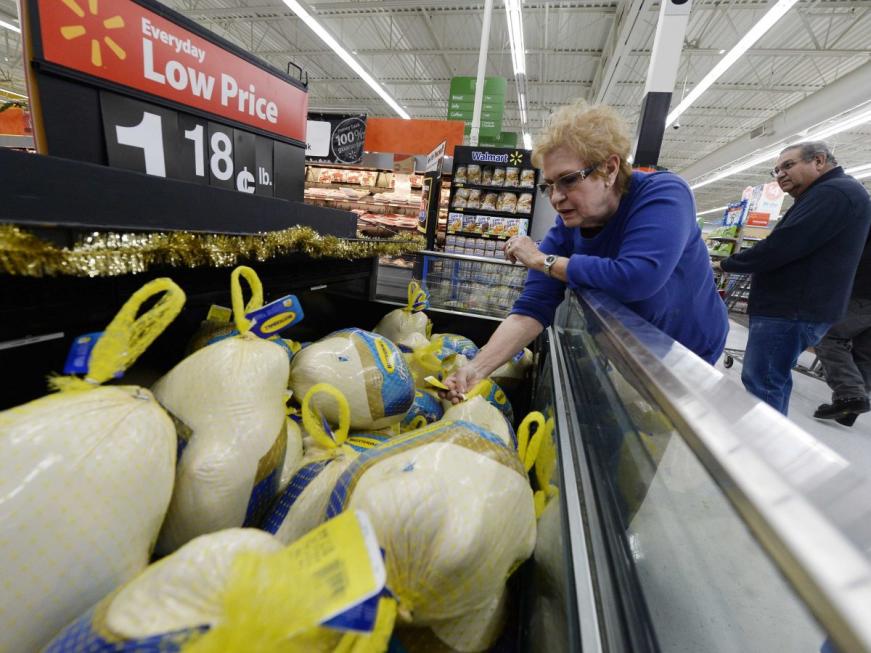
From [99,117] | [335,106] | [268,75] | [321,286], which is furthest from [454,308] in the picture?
[335,106]

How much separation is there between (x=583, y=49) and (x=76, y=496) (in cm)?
1239

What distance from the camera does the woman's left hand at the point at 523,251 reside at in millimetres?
1378

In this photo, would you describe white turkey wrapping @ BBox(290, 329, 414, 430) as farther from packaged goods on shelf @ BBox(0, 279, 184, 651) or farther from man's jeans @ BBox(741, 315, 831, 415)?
man's jeans @ BBox(741, 315, 831, 415)

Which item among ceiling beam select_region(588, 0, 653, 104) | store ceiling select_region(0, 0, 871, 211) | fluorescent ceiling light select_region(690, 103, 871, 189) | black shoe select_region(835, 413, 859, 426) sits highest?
store ceiling select_region(0, 0, 871, 211)

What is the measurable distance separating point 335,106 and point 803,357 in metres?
16.6

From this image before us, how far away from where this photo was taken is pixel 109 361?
637 mm

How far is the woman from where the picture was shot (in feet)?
3.68

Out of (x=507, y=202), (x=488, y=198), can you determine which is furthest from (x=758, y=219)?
(x=488, y=198)

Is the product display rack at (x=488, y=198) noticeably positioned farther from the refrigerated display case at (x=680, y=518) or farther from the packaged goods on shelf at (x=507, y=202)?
the refrigerated display case at (x=680, y=518)

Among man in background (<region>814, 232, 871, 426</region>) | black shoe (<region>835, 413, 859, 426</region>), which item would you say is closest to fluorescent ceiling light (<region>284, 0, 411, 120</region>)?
man in background (<region>814, 232, 871, 426</region>)

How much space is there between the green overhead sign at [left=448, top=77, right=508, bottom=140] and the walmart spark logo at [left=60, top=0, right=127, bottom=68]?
7866 millimetres

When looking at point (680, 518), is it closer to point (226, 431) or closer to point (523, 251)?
point (523, 251)

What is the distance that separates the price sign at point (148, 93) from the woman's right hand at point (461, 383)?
993 millimetres

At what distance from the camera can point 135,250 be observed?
815 mm
